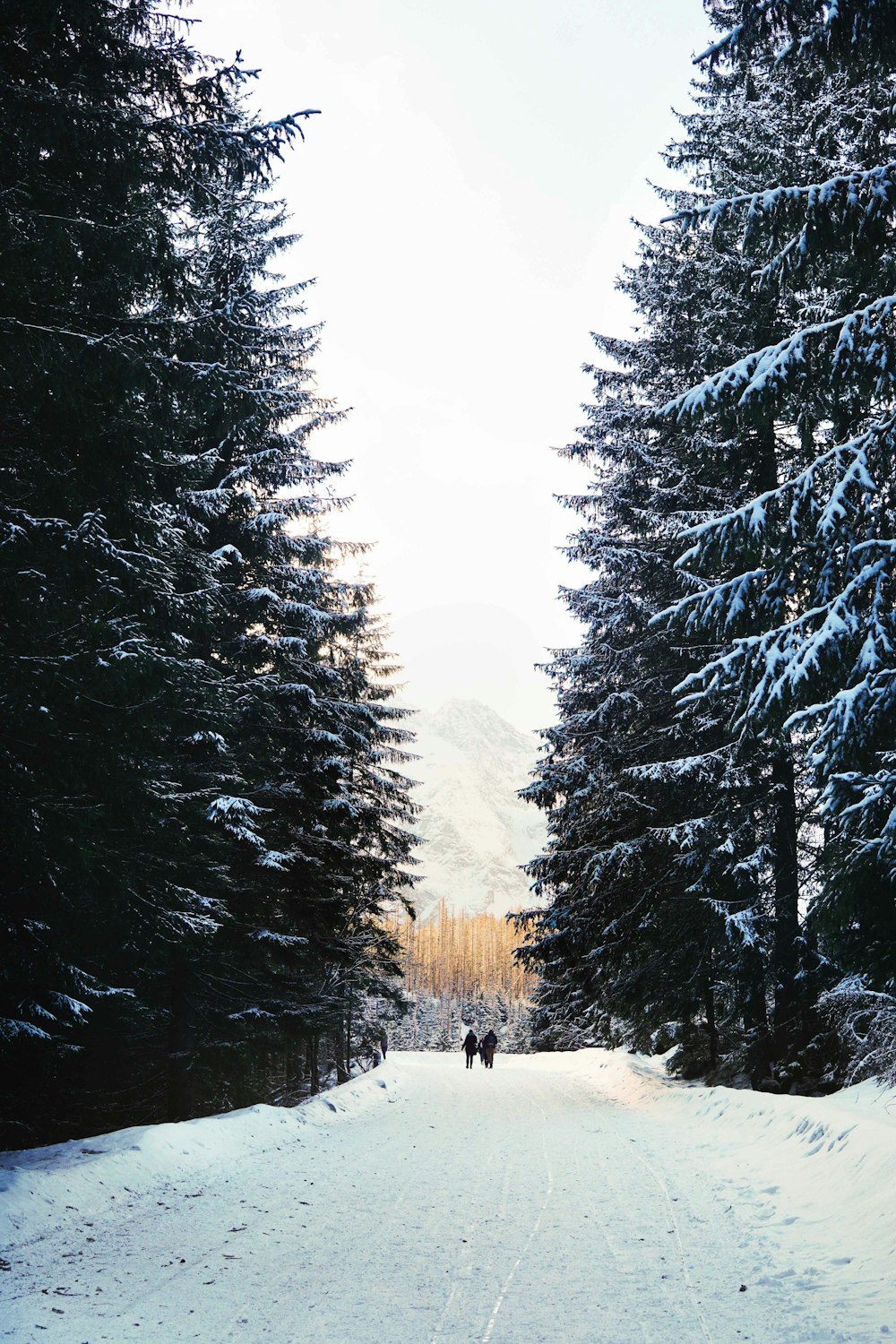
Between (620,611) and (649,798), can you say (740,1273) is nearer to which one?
(649,798)

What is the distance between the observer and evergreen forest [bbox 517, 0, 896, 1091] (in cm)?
677

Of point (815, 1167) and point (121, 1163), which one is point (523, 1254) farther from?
point (121, 1163)

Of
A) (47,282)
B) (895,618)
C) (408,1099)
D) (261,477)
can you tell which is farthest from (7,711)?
(408,1099)

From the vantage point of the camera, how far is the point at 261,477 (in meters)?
15.7

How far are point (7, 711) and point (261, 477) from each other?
9.55 meters

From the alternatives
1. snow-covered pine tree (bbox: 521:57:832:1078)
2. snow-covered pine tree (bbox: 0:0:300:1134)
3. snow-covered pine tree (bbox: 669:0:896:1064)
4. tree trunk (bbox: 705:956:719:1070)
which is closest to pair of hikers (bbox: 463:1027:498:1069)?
snow-covered pine tree (bbox: 521:57:832:1078)

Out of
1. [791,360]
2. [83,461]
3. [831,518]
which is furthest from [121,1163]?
[791,360]

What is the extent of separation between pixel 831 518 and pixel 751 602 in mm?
1283

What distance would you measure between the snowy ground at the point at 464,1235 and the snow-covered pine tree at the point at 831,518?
2.34 meters

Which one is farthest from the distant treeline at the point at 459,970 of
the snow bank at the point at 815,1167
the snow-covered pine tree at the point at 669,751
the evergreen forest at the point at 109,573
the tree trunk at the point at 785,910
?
the snow bank at the point at 815,1167

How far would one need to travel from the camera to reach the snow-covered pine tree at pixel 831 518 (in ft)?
21.4

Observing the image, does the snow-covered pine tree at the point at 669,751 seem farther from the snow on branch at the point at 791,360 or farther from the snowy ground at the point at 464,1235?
the snow on branch at the point at 791,360

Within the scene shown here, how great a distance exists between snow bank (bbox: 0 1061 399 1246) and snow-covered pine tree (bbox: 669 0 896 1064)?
6.98 meters

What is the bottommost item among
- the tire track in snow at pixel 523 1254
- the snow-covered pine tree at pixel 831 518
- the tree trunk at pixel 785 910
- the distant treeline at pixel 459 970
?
the distant treeline at pixel 459 970
